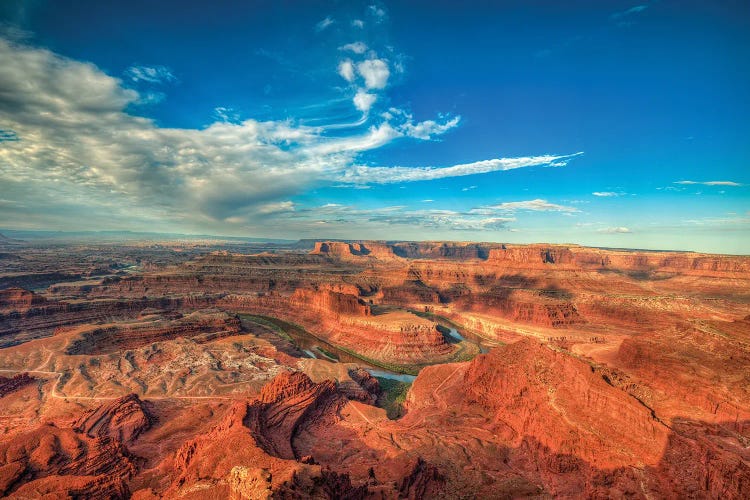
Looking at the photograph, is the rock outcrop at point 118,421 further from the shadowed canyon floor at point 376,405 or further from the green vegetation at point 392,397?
the green vegetation at point 392,397

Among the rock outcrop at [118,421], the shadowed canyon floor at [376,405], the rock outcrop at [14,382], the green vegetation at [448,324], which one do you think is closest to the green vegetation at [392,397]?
the shadowed canyon floor at [376,405]

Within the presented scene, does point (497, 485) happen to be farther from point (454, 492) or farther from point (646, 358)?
point (646, 358)

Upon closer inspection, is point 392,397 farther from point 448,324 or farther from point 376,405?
point 448,324

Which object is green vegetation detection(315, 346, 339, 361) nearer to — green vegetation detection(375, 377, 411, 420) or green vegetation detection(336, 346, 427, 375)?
green vegetation detection(336, 346, 427, 375)

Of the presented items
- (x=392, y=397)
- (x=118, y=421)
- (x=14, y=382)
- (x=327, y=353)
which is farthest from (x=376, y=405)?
(x=14, y=382)

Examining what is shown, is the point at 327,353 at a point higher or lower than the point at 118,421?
lower

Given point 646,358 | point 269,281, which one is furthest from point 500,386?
point 269,281
